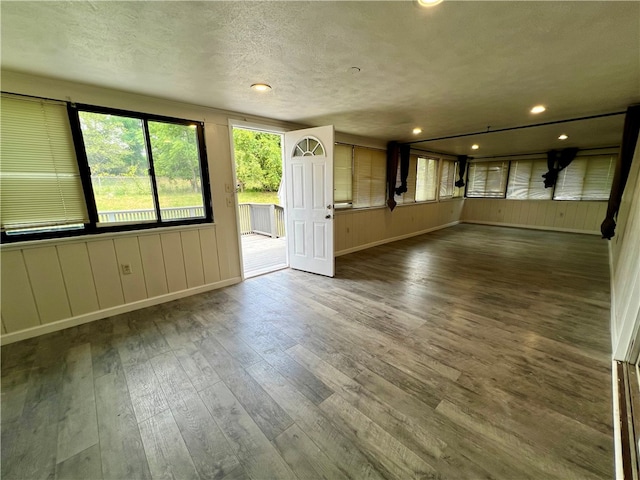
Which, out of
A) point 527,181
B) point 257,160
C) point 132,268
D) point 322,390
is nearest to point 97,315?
point 132,268

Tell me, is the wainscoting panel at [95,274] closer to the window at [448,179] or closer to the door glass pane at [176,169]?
the door glass pane at [176,169]

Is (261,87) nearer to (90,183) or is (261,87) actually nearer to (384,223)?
(90,183)

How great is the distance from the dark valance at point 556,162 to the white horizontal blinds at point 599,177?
0.51m

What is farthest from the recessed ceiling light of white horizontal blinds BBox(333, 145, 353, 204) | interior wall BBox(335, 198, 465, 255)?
interior wall BBox(335, 198, 465, 255)

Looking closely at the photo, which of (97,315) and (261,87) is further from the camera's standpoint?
(97,315)

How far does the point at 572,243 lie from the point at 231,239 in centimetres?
756

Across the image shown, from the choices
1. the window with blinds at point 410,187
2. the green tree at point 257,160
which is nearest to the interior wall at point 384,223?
the window with blinds at point 410,187

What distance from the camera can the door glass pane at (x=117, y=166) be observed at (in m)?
2.54

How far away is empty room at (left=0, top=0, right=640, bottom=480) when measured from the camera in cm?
137

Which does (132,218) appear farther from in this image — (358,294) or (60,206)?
(358,294)

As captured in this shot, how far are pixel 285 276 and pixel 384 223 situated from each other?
3.09 metres

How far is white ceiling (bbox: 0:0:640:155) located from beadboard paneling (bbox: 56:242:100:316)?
1.57m

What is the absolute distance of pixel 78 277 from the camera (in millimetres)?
2582

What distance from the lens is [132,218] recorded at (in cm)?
287
